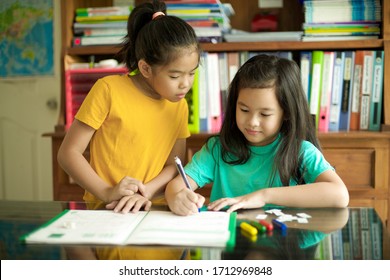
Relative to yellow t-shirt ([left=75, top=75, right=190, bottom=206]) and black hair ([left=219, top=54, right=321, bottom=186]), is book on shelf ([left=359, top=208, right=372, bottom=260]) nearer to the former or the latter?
black hair ([left=219, top=54, right=321, bottom=186])

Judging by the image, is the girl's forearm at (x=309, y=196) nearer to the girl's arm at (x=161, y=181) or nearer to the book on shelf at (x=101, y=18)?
the girl's arm at (x=161, y=181)

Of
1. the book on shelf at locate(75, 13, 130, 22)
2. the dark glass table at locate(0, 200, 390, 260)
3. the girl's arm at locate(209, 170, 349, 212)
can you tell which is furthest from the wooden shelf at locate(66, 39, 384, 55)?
the dark glass table at locate(0, 200, 390, 260)

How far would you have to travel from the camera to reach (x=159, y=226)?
88 centimetres

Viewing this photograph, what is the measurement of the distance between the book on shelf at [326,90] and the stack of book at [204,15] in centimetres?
44

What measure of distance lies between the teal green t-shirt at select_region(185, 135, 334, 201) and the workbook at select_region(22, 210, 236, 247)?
1.06 ft

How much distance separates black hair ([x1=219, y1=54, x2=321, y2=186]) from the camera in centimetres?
125

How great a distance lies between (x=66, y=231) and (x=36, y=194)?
195cm

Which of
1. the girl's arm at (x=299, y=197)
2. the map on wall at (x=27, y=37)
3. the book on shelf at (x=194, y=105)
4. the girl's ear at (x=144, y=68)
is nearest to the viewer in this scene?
the girl's arm at (x=299, y=197)

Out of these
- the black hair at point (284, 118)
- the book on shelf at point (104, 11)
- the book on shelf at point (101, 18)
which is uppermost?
the book on shelf at point (104, 11)

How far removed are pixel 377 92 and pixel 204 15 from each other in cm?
76

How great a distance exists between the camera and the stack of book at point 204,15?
6.69 ft

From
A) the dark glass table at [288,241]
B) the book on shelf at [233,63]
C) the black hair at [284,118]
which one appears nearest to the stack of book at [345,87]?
the book on shelf at [233,63]

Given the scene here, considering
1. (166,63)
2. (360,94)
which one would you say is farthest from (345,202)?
(360,94)
